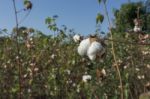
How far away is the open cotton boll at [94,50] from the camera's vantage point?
5.28ft

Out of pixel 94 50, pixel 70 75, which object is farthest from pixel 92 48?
pixel 70 75

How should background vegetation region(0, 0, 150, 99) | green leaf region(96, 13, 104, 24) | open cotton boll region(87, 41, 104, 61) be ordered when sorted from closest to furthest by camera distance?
open cotton boll region(87, 41, 104, 61) < green leaf region(96, 13, 104, 24) < background vegetation region(0, 0, 150, 99)

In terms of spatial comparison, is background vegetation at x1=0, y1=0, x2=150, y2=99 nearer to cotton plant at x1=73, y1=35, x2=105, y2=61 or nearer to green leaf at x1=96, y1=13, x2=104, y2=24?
green leaf at x1=96, y1=13, x2=104, y2=24

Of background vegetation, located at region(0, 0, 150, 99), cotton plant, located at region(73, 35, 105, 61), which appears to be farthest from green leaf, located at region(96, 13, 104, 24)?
background vegetation, located at region(0, 0, 150, 99)

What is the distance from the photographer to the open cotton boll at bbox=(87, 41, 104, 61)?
1.61 metres

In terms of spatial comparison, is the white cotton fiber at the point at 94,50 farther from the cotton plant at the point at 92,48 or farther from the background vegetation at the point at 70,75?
the background vegetation at the point at 70,75

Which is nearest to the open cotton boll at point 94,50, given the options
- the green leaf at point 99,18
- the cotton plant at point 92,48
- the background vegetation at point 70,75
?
the cotton plant at point 92,48

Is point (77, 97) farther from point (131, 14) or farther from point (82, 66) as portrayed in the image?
point (131, 14)

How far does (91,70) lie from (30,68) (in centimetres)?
73

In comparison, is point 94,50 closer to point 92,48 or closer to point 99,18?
point 92,48

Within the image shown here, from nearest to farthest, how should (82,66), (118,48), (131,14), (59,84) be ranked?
(59,84) < (82,66) < (118,48) < (131,14)

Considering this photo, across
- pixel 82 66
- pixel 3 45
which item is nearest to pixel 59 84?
pixel 82 66

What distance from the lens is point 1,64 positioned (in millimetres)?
6625

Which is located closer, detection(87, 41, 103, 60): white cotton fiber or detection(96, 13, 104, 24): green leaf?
detection(87, 41, 103, 60): white cotton fiber
